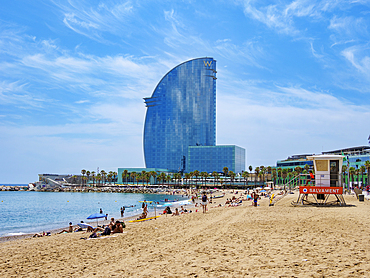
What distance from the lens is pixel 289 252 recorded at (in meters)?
8.83

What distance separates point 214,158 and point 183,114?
34.6 meters

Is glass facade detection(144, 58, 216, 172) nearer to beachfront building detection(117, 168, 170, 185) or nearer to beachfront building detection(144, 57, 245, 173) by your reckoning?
beachfront building detection(144, 57, 245, 173)

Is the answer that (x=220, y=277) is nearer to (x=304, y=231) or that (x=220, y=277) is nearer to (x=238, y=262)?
(x=238, y=262)

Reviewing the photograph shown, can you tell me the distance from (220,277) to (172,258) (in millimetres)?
2702

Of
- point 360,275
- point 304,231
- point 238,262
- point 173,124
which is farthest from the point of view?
point 173,124

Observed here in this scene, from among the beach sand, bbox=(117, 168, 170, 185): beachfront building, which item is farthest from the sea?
bbox=(117, 168, 170, 185): beachfront building

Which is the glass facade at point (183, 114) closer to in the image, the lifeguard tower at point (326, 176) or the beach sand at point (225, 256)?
the lifeguard tower at point (326, 176)

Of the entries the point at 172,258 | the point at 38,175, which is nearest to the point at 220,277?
the point at 172,258

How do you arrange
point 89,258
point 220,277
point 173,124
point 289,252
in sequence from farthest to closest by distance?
point 173,124
point 89,258
point 289,252
point 220,277

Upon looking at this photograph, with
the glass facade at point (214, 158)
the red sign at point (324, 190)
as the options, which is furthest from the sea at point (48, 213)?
the glass facade at point (214, 158)

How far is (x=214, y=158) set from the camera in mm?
170000

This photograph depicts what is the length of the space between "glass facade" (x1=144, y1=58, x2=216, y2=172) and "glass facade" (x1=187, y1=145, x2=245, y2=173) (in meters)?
8.43

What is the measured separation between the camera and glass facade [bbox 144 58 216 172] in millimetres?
182375

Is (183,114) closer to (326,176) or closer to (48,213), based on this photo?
(48,213)
